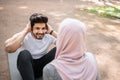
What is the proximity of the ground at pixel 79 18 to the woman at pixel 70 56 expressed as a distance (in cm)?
235

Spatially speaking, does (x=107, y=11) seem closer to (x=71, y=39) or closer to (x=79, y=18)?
(x=79, y=18)

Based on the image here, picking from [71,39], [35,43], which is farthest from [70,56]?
[35,43]

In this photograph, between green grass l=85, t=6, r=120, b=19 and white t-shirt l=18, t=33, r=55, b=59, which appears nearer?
white t-shirt l=18, t=33, r=55, b=59

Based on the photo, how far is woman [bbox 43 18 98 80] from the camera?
208cm

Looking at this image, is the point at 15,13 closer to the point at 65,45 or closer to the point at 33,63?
the point at 33,63

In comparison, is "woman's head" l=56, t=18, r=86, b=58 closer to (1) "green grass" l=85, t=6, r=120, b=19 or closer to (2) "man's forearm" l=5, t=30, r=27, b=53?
(2) "man's forearm" l=5, t=30, r=27, b=53

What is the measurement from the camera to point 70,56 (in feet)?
6.92

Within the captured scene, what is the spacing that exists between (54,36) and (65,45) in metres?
1.48

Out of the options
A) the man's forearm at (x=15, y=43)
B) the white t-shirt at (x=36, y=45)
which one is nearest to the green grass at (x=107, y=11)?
the white t-shirt at (x=36, y=45)

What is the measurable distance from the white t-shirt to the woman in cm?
119

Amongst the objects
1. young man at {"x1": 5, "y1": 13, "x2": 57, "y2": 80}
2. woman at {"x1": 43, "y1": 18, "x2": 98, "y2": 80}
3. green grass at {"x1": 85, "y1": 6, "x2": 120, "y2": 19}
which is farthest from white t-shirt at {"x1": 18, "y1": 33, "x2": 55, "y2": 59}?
green grass at {"x1": 85, "y1": 6, "x2": 120, "y2": 19}

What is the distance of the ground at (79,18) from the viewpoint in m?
4.92

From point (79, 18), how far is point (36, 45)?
472 centimetres

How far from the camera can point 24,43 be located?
3348 mm
